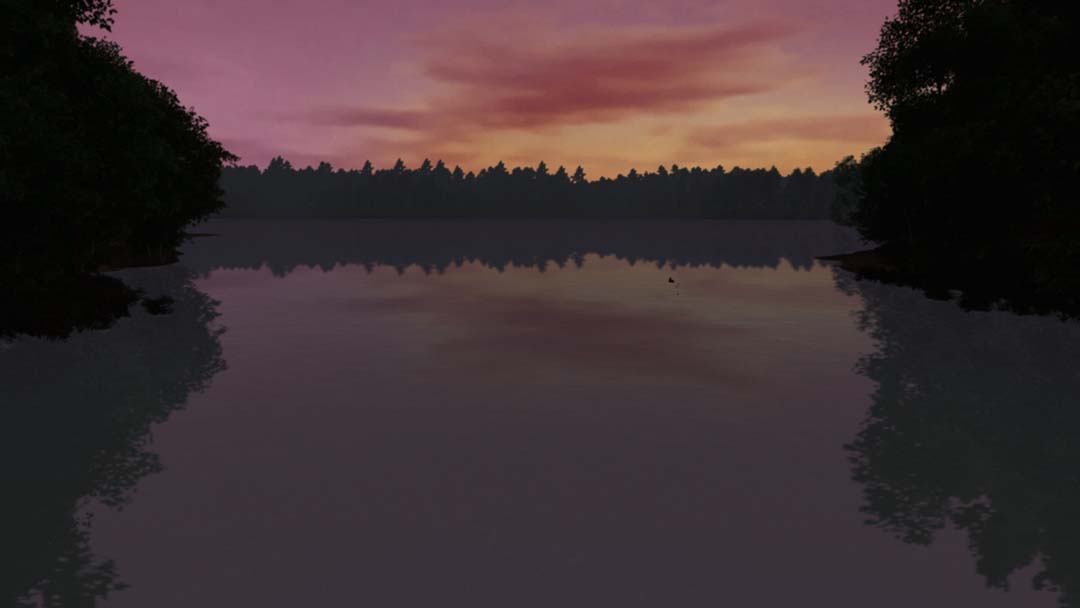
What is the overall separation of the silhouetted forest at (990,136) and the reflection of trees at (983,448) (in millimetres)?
4319

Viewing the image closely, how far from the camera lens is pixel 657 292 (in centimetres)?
5288

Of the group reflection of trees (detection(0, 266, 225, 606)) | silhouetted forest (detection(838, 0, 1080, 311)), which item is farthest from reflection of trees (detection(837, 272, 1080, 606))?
reflection of trees (detection(0, 266, 225, 606))

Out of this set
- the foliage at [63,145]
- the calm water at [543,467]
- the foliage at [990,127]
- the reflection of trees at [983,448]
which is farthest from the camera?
the foliage at [990,127]

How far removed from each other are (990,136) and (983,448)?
849 inches

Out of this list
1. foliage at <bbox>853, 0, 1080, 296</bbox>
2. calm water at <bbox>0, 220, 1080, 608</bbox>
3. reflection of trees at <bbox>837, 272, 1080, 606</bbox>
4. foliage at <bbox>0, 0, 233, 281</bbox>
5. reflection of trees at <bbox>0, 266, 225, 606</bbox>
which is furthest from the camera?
foliage at <bbox>853, 0, 1080, 296</bbox>

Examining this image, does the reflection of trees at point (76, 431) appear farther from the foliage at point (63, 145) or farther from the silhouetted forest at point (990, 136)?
the silhouetted forest at point (990, 136)

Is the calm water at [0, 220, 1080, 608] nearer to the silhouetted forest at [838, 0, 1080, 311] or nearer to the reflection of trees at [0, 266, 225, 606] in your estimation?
the reflection of trees at [0, 266, 225, 606]

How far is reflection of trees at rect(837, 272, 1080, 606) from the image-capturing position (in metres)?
12.4

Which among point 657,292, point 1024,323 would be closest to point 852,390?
point 1024,323

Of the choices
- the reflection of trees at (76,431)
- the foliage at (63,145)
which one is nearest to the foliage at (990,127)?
the reflection of trees at (76,431)

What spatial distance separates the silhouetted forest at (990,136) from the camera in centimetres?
2798

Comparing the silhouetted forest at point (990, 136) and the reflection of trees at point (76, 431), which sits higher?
the silhouetted forest at point (990, 136)

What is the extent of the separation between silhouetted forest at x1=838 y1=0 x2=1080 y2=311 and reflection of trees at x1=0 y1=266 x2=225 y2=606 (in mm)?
28897

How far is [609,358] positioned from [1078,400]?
1423 cm
